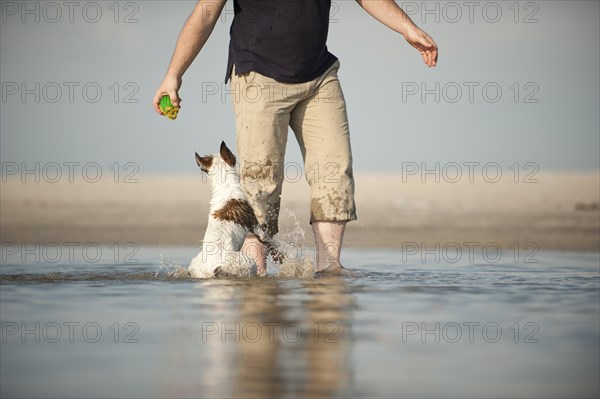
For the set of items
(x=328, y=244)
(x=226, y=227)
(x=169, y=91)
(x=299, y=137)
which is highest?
(x=169, y=91)

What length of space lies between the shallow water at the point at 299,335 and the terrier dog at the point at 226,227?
0.18 metres

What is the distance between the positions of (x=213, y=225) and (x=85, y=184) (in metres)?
23.8

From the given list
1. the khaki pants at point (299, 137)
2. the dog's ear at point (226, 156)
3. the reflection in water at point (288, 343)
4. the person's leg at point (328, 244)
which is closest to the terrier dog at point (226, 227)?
the dog's ear at point (226, 156)

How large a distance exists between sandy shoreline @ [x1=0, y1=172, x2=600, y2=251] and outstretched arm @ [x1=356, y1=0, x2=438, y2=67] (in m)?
2.74

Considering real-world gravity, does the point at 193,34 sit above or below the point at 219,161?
above

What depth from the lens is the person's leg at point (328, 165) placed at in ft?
23.9

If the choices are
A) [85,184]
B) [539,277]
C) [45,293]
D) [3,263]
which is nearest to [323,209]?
[539,277]

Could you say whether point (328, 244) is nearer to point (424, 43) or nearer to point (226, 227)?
point (226, 227)

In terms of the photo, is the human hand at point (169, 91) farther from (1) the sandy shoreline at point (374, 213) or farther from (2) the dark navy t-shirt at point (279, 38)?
(1) the sandy shoreline at point (374, 213)

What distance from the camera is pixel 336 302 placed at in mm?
5625

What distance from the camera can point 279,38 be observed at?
7.07m

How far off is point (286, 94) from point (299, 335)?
9.66 ft

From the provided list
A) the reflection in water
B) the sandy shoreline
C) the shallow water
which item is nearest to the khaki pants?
the shallow water

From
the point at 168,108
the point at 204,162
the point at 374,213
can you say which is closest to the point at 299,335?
the point at 168,108
